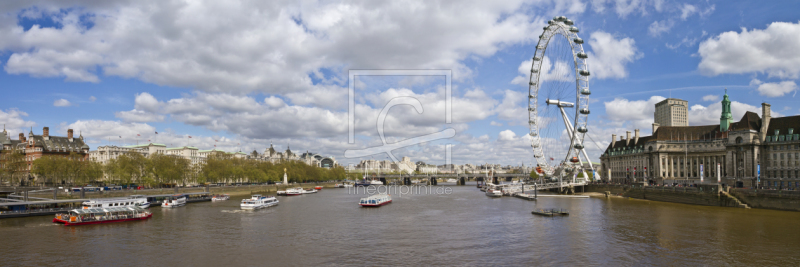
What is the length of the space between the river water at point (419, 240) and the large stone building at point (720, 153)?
2565 centimetres

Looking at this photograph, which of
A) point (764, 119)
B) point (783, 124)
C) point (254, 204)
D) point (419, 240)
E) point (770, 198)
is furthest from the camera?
point (764, 119)

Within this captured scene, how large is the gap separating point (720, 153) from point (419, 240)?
280ft

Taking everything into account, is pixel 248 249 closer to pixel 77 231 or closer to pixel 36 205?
pixel 77 231

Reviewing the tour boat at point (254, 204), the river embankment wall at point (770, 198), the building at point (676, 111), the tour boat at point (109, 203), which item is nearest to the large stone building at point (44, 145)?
the tour boat at point (109, 203)

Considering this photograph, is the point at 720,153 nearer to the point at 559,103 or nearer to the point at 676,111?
the point at 559,103

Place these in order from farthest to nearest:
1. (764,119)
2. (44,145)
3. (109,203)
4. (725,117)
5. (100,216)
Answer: (44,145) → (725,117) → (764,119) → (109,203) → (100,216)

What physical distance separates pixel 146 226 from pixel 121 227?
2323 mm

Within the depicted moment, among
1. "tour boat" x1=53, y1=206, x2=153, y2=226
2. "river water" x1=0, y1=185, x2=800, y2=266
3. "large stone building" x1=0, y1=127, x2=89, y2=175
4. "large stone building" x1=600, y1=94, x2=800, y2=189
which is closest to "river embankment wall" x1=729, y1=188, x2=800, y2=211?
"river water" x1=0, y1=185, x2=800, y2=266

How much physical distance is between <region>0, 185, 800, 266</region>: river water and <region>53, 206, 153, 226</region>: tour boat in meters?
1.36

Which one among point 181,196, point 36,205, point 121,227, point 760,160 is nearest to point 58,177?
point 181,196

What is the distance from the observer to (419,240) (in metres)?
40.5

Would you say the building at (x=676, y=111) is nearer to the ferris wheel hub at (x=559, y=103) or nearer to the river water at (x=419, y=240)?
the ferris wheel hub at (x=559, y=103)

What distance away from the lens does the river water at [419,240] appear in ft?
107

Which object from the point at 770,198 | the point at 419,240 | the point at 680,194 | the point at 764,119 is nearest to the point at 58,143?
the point at 419,240
